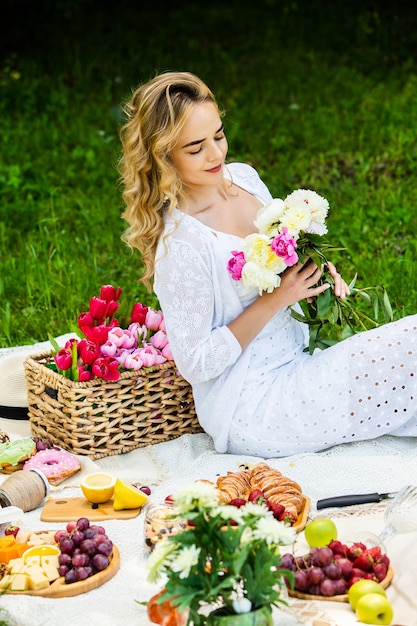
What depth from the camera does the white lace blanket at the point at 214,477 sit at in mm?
2848

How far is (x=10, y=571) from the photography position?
3078 mm

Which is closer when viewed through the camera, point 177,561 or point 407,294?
point 177,561

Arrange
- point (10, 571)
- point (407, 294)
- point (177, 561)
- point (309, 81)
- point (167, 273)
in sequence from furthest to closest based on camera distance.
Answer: point (309, 81) < point (407, 294) < point (167, 273) < point (10, 571) < point (177, 561)

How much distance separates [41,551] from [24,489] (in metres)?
0.51

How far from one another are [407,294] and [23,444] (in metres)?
2.25

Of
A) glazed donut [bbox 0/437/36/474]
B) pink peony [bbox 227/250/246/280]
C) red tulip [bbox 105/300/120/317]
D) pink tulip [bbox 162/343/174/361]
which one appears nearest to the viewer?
pink peony [bbox 227/250/246/280]

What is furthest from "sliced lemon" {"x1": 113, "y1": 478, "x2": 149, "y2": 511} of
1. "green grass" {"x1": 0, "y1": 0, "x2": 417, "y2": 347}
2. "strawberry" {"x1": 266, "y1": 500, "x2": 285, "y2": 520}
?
"green grass" {"x1": 0, "y1": 0, "x2": 417, "y2": 347}

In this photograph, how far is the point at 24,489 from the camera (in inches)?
143

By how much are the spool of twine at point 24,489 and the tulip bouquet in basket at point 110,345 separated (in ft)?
1.62

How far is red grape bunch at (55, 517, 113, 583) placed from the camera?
121 inches

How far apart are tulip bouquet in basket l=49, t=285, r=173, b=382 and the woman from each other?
0.92 feet

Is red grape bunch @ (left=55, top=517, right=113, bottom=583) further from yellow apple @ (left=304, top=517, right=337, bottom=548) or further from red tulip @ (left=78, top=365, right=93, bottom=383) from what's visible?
red tulip @ (left=78, top=365, right=93, bottom=383)

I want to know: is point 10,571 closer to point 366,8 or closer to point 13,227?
point 13,227

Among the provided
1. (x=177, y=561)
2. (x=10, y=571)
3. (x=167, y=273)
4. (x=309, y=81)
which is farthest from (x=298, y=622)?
(x=309, y=81)
